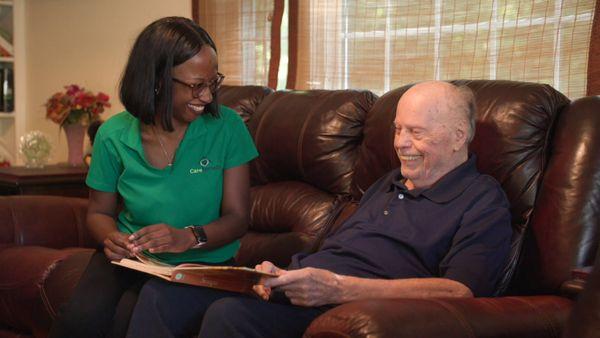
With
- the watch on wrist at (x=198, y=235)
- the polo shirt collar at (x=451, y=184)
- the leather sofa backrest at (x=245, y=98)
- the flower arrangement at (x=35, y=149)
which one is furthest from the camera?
the flower arrangement at (x=35, y=149)

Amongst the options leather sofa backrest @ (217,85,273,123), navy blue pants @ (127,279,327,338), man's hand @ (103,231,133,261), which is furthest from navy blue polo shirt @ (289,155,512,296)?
leather sofa backrest @ (217,85,273,123)

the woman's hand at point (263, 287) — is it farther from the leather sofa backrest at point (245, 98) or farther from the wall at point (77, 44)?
the wall at point (77, 44)

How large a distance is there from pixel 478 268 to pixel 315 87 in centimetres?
168

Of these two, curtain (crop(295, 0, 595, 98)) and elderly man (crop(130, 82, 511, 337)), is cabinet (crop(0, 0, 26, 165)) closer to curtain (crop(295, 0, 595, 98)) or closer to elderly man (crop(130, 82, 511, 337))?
curtain (crop(295, 0, 595, 98))

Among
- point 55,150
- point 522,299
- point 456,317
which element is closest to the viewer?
point 456,317

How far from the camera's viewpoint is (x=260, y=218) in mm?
2889

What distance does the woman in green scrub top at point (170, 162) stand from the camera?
225 centimetres

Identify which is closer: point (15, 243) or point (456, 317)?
point (456, 317)

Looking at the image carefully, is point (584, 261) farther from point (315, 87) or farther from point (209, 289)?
point (315, 87)

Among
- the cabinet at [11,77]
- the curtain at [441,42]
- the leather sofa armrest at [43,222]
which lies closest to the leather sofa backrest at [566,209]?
the curtain at [441,42]

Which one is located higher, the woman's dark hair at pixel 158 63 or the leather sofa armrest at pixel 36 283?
the woman's dark hair at pixel 158 63

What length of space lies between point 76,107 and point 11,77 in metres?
1.03

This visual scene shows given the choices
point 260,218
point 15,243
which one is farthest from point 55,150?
point 260,218

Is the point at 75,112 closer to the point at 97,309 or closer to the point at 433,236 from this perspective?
the point at 97,309
